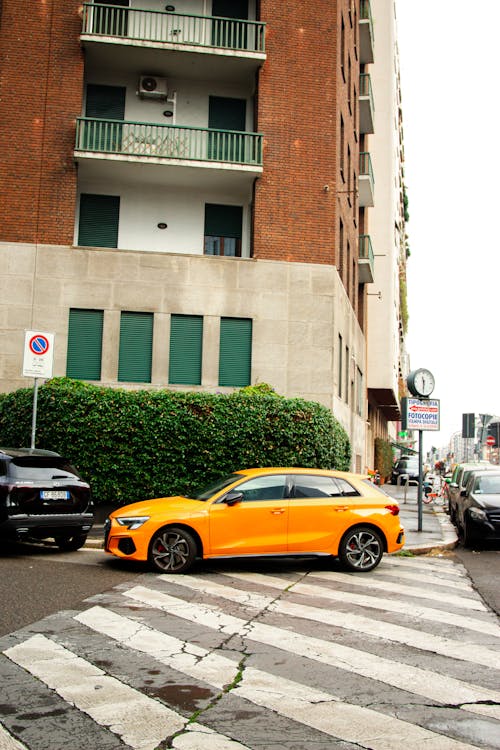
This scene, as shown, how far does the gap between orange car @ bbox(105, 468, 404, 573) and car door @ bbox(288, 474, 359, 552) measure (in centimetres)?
1

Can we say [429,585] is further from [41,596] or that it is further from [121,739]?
[121,739]

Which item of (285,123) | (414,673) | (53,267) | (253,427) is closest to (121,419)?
(253,427)

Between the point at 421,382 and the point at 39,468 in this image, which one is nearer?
the point at 39,468

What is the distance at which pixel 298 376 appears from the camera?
70.6 ft

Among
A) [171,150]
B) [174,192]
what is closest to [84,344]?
[174,192]

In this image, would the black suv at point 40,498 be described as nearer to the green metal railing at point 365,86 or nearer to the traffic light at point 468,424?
the traffic light at point 468,424

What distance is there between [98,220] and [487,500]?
13325mm

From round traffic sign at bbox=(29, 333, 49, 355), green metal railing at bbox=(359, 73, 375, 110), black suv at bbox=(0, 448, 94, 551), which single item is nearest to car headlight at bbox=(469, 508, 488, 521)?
black suv at bbox=(0, 448, 94, 551)

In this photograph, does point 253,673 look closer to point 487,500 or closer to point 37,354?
point 37,354

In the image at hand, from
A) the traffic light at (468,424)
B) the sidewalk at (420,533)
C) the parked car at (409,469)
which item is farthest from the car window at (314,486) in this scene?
the parked car at (409,469)

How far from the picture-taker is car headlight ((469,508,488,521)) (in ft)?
49.2

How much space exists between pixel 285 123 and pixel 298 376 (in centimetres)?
738

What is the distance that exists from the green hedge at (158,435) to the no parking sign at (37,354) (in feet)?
10.5

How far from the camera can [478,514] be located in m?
15.1
